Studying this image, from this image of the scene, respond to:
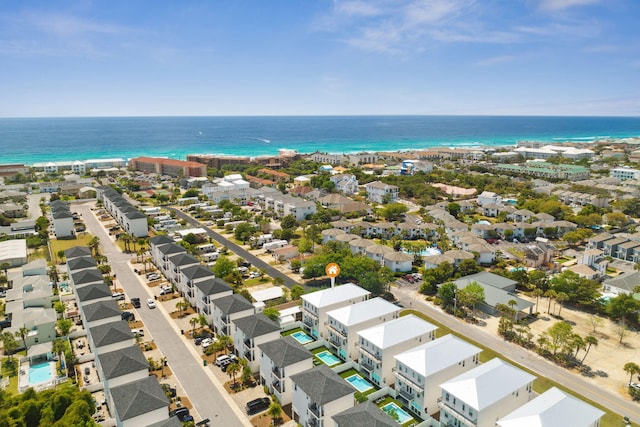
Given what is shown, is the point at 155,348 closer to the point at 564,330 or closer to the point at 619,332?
the point at 564,330

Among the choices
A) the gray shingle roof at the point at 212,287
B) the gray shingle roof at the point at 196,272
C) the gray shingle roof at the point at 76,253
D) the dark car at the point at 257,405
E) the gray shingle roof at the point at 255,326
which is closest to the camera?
the dark car at the point at 257,405

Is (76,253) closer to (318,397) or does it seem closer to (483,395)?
(318,397)

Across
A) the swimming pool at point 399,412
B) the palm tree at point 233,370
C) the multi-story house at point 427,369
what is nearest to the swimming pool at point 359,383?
the swimming pool at point 399,412

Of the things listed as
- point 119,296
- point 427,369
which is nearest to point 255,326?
point 427,369

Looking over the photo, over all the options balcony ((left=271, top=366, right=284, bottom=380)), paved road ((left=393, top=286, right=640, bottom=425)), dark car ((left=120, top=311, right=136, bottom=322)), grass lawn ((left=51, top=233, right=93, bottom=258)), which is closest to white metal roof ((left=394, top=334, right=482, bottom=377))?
paved road ((left=393, top=286, right=640, bottom=425))

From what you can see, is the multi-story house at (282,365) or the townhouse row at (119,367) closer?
the townhouse row at (119,367)

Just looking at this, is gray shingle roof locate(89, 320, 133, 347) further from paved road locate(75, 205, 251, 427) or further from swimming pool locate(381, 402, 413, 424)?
swimming pool locate(381, 402, 413, 424)

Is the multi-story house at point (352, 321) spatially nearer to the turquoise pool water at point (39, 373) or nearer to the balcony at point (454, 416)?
the balcony at point (454, 416)
